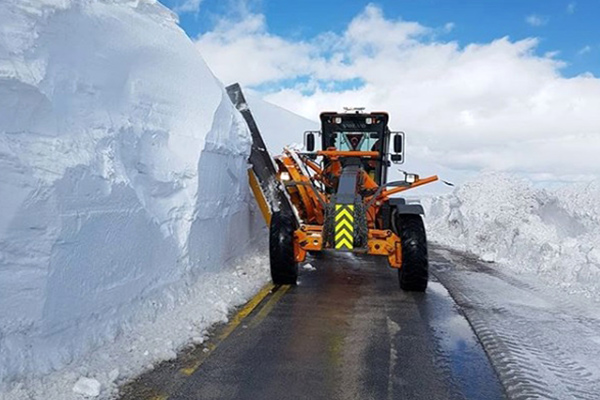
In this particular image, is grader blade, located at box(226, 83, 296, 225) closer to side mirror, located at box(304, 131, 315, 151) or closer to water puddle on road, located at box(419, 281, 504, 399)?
side mirror, located at box(304, 131, 315, 151)

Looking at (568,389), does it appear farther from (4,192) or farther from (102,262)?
(4,192)

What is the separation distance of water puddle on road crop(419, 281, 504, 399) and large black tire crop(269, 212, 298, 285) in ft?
6.34

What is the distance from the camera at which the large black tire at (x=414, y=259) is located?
7199 millimetres

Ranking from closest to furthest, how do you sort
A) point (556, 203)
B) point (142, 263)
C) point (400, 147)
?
point (142, 263), point (400, 147), point (556, 203)

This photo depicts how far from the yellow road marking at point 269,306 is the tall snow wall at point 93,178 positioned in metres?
0.95

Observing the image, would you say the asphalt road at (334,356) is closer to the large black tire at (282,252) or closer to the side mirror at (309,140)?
the large black tire at (282,252)

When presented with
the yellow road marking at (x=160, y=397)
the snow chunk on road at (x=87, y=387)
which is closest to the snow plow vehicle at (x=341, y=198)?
the yellow road marking at (x=160, y=397)

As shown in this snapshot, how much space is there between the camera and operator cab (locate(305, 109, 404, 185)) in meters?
10.5

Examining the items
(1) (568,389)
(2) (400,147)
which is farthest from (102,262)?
(2) (400,147)

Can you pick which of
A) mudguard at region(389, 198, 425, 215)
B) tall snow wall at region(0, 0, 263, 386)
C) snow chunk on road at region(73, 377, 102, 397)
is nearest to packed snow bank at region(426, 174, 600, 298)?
mudguard at region(389, 198, 425, 215)

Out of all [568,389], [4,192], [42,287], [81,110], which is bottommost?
[568,389]

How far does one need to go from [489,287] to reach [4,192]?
6806 millimetres

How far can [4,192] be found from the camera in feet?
11.9

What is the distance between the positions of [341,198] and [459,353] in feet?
10.3
